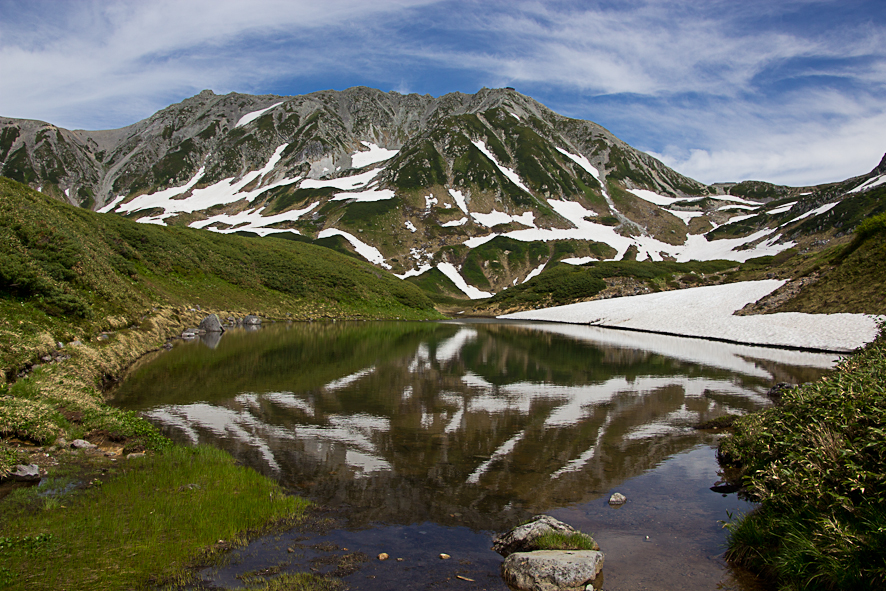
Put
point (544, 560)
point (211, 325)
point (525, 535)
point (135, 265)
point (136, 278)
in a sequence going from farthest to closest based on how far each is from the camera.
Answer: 1. point (135, 265)
2. point (211, 325)
3. point (136, 278)
4. point (525, 535)
5. point (544, 560)

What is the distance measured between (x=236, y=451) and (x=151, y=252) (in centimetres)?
6405

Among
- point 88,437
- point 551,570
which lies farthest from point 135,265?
point 551,570

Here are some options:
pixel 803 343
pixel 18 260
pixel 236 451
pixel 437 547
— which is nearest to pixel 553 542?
pixel 437 547

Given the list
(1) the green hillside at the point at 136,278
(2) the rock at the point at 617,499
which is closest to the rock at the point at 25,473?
(1) the green hillside at the point at 136,278

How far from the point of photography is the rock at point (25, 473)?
1003 centimetres

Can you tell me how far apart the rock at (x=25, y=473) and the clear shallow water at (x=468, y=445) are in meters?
4.42

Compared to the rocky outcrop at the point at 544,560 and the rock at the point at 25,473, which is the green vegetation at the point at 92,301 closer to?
the rock at the point at 25,473

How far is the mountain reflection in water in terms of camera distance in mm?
11508

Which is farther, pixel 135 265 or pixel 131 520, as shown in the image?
pixel 135 265

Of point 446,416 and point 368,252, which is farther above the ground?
point 368,252

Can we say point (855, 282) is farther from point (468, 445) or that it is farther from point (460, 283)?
point (460, 283)

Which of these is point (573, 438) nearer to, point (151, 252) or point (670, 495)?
point (670, 495)

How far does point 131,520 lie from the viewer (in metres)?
8.63

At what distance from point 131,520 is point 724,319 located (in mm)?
64922
